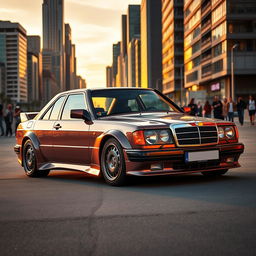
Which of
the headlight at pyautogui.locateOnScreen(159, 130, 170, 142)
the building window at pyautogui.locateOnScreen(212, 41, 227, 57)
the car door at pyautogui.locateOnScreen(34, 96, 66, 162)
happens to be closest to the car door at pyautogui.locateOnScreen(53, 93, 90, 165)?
the car door at pyautogui.locateOnScreen(34, 96, 66, 162)

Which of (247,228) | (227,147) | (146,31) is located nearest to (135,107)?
(227,147)

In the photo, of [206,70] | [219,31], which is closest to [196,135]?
[219,31]

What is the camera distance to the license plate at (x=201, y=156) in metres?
7.53

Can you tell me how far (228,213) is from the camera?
536cm

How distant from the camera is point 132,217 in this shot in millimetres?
5285

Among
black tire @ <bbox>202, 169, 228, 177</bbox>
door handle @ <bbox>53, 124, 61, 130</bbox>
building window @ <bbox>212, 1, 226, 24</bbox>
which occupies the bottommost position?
black tire @ <bbox>202, 169, 228, 177</bbox>

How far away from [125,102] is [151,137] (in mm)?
1454

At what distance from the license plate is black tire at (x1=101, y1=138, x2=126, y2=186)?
37.4 inches

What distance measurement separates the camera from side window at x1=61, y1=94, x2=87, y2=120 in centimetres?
888

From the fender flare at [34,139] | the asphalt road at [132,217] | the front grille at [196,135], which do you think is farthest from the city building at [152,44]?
the asphalt road at [132,217]

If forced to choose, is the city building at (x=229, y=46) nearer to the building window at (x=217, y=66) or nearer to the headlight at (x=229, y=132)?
the building window at (x=217, y=66)

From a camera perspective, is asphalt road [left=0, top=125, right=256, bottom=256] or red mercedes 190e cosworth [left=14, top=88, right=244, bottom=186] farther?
red mercedes 190e cosworth [left=14, top=88, right=244, bottom=186]

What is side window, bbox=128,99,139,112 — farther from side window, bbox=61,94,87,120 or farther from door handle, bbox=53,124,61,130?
door handle, bbox=53,124,61,130

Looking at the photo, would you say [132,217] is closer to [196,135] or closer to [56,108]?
[196,135]
